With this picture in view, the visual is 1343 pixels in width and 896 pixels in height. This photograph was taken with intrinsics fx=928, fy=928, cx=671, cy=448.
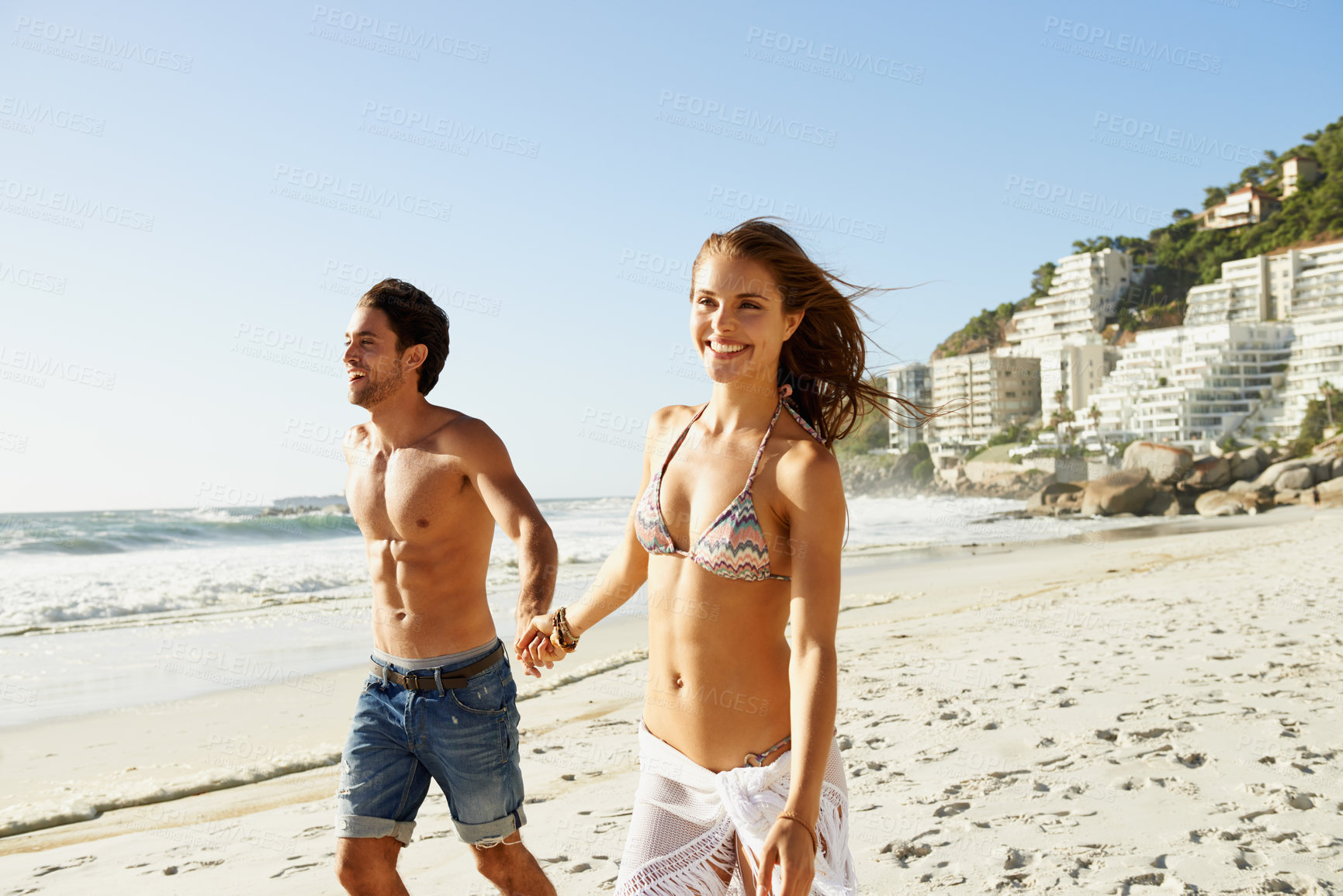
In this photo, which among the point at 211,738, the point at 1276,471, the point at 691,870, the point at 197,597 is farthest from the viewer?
the point at 1276,471

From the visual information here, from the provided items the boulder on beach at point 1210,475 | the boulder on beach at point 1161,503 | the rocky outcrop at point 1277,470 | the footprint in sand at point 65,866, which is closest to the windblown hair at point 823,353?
the footprint in sand at point 65,866

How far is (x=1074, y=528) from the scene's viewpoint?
34531 millimetres

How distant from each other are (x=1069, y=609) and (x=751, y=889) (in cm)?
1003

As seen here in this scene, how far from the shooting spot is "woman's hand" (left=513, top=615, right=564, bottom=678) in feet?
8.38

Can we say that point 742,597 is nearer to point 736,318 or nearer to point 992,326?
point 736,318

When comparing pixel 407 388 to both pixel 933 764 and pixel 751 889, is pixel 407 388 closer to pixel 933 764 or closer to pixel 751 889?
pixel 751 889

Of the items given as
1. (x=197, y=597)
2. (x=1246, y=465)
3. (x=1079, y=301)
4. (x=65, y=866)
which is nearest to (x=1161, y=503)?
(x=1246, y=465)

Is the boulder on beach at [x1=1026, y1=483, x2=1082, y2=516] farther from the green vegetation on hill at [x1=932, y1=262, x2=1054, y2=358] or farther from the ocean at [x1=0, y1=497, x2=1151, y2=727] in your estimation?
the green vegetation on hill at [x1=932, y1=262, x2=1054, y2=358]

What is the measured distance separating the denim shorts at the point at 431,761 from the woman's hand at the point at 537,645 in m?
0.29

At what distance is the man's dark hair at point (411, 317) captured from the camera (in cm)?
320

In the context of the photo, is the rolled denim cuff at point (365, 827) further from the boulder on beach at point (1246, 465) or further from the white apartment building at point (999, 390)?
the white apartment building at point (999, 390)

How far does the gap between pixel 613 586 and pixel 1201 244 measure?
131 m

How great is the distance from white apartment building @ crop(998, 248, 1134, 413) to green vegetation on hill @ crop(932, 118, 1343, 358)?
7.98ft

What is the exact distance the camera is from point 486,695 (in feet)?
9.59
